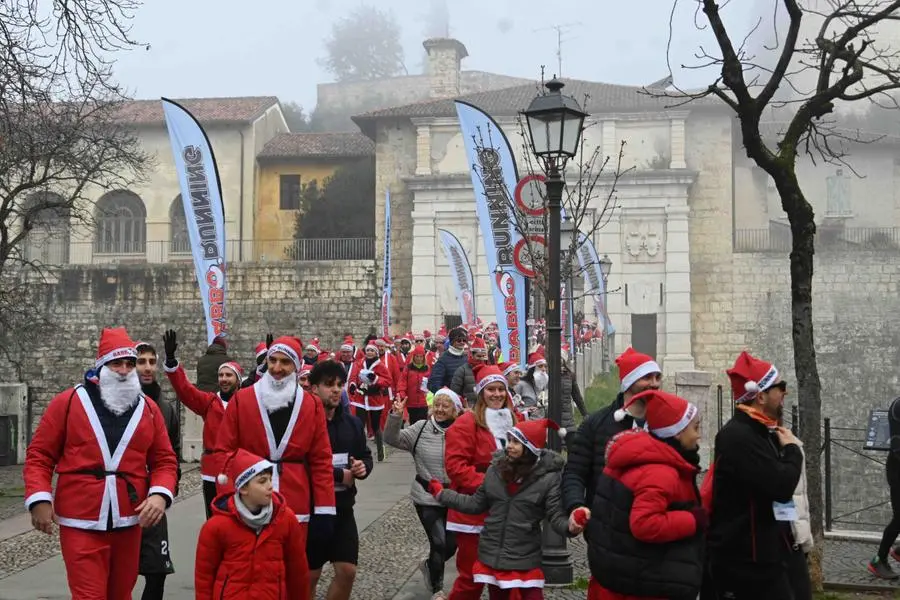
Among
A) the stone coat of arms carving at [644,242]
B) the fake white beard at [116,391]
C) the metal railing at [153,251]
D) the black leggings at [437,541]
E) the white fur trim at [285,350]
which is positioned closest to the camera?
the fake white beard at [116,391]

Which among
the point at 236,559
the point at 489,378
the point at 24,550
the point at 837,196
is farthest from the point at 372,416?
the point at 837,196

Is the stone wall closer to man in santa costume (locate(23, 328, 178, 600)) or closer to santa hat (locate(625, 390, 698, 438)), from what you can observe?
man in santa costume (locate(23, 328, 178, 600))

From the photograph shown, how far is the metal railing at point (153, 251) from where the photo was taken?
46438mm

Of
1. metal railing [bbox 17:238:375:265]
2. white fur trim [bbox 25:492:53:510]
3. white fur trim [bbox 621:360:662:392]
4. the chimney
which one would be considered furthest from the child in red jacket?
the chimney

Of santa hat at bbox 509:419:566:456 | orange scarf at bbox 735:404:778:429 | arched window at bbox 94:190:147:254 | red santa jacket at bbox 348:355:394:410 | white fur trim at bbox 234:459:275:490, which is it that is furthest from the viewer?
arched window at bbox 94:190:147:254

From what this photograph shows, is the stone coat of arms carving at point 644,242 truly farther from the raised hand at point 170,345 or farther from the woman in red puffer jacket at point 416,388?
the raised hand at point 170,345

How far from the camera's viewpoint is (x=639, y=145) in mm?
43031

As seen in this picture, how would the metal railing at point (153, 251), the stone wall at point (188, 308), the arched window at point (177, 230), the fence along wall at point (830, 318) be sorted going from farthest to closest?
the arched window at point (177, 230) → the metal railing at point (153, 251) → the stone wall at point (188, 308) → the fence along wall at point (830, 318)

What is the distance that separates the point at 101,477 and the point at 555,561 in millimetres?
3748

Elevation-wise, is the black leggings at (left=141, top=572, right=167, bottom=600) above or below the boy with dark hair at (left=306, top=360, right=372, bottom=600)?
below

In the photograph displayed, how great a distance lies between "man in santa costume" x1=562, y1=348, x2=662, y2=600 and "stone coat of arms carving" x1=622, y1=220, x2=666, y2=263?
37055mm

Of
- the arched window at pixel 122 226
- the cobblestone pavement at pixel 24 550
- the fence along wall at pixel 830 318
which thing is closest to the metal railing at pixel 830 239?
the fence along wall at pixel 830 318

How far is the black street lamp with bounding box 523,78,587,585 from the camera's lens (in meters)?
8.45

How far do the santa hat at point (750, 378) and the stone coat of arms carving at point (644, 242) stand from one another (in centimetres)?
3759
